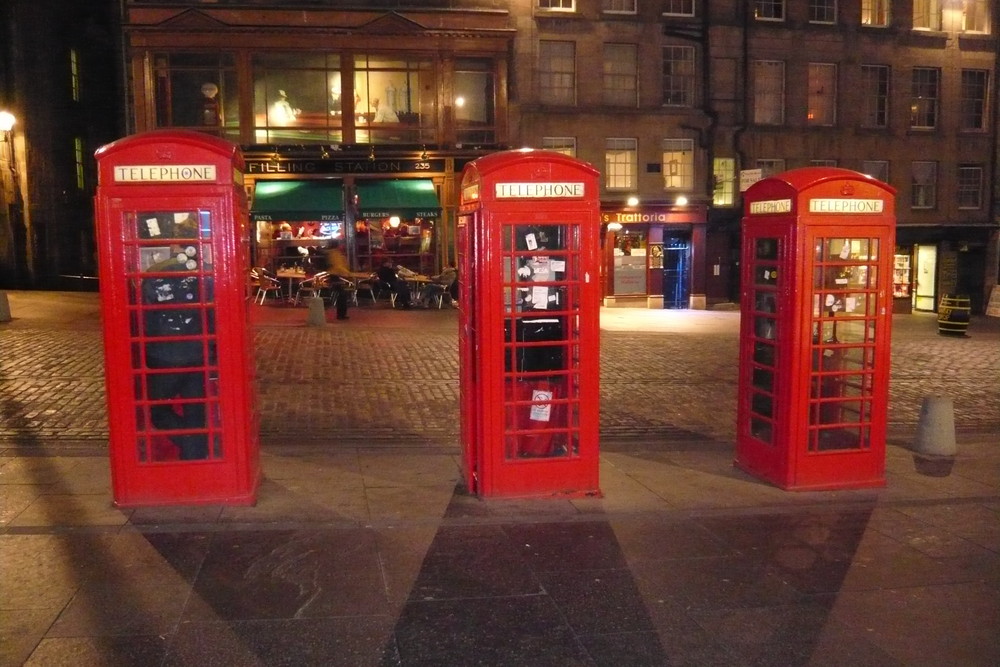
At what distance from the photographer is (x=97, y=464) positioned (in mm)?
8234

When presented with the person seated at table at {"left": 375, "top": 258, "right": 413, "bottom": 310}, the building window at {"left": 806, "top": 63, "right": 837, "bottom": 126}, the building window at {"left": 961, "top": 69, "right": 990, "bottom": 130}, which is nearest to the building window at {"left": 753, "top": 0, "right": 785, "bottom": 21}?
the building window at {"left": 806, "top": 63, "right": 837, "bottom": 126}

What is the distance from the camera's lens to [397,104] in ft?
95.0

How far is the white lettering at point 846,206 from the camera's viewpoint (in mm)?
7406

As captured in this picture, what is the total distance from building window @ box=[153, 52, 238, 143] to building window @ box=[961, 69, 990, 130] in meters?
26.2

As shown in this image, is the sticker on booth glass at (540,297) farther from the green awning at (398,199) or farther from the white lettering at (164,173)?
the green awning at (398,199)

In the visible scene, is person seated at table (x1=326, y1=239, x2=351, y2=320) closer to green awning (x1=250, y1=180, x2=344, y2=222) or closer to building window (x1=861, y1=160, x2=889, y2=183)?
green awning (x1=250, y1=180, x2=344, y2=222)

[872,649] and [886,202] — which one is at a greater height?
[886,202]

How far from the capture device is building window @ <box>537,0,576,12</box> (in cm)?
2997

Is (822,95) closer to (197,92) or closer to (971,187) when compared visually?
(971,187)

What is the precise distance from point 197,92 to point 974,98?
27.8 m

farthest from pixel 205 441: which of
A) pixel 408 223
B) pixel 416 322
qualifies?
pixel 408 223

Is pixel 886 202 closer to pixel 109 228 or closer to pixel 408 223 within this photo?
pixel 109 228

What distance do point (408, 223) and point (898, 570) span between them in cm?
2432

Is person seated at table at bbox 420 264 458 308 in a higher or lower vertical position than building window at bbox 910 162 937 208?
lower
